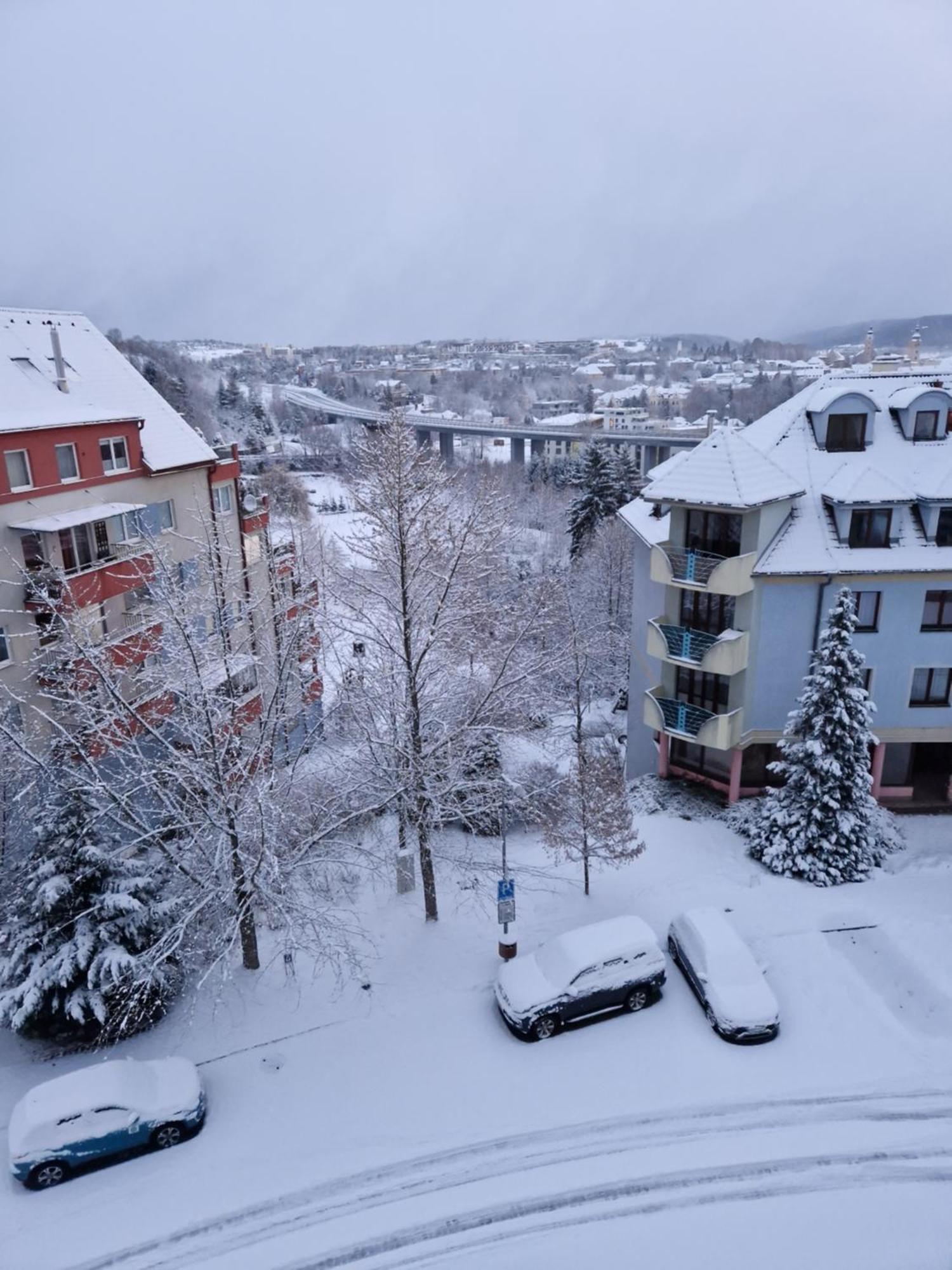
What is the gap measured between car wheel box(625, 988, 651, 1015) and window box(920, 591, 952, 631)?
42.5 ft

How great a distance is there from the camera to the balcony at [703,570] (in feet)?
68.9

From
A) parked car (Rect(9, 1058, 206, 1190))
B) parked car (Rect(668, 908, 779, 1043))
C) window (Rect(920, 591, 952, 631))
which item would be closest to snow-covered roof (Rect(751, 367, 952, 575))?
window (Rect(920, 591, 952, 631))

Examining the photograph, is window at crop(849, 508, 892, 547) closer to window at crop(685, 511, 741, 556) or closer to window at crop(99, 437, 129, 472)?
window at crop(685, 511, 741, 556)

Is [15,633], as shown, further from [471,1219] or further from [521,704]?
[471,1219]

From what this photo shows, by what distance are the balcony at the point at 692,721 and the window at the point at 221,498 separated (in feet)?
52.5

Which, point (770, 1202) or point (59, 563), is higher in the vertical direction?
point (59, 563)

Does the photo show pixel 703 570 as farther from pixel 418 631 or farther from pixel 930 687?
pixel 418 631

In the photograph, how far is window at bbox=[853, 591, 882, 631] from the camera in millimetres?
21578

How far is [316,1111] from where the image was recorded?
45.9 ft

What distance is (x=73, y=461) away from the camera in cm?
2167

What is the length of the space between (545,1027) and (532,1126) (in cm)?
196

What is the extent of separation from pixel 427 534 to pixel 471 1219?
1197 centimetres

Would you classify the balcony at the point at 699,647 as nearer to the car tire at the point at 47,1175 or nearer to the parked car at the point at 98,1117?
the parked car at the point at 98,1117

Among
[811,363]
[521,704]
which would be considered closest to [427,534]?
[521,704]
